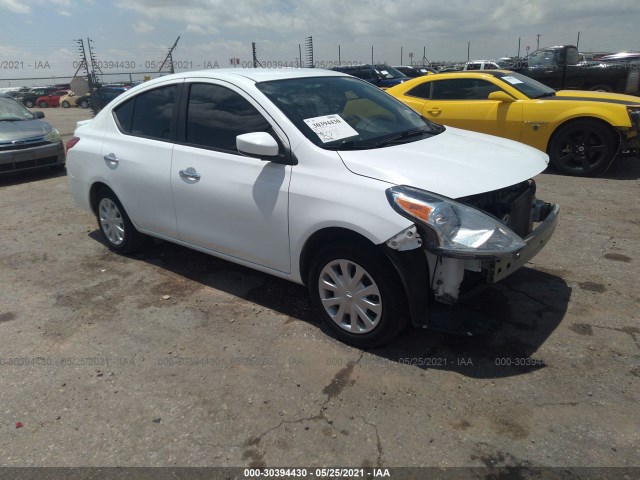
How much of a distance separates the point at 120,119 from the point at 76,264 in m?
1.51

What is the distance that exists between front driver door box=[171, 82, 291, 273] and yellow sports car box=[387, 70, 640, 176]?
5.19m

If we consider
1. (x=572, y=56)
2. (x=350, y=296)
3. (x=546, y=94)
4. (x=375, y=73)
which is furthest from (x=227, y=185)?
(x=375, y=73)

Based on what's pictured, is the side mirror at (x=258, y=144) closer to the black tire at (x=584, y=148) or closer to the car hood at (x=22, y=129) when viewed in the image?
the black tire at (x=584, y=148)

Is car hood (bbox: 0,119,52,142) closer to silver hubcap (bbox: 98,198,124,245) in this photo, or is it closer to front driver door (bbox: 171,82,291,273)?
silver hubcap (bbox: 98,198,124,245)

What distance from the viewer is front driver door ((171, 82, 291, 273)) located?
3.37 metres

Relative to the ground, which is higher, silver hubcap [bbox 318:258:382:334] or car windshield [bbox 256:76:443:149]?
car windshield [bbox 256:76:443:149]

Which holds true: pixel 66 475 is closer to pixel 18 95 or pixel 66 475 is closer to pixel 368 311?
pixel 368 311

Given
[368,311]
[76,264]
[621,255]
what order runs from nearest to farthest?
[368,311] → [621,255] → [76,264]

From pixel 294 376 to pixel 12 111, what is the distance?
9.17 m

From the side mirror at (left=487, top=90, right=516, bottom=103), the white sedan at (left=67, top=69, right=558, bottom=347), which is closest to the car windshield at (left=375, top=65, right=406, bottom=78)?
the side mirror at (left=487, top=90, right=516, bottom=103)

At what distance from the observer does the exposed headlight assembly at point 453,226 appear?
2680 mm

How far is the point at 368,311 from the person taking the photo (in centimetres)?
310

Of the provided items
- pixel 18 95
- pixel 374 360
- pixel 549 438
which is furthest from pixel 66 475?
pixel 18 95

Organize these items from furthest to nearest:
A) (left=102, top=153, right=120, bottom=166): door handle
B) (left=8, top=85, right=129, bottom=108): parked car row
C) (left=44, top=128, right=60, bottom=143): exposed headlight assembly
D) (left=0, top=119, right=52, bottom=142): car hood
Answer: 1. (left=8, top=85, right=129, bottom=108): parked car row
2. (left=44, top=128, right=60, bottom=143): exposed headlight assembly
3. (left=0, top=119, right=52, bottom=142): car hood
4. (left=102, top=153, right=120, bottom=166): door handle
